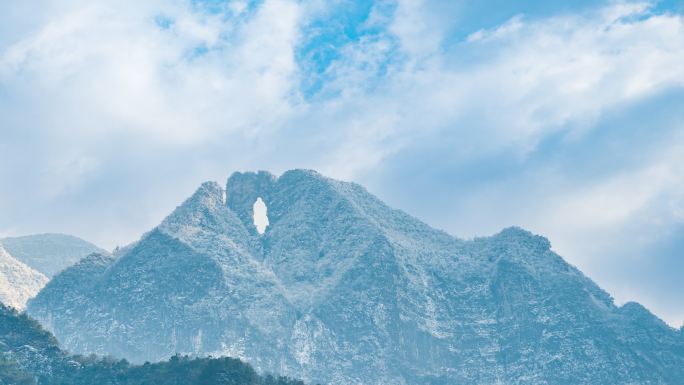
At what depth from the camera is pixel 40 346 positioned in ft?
648

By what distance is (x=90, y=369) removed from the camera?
7702 inches

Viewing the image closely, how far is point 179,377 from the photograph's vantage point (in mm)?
186375

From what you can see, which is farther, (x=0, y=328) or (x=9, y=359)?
(x=0, y=328)

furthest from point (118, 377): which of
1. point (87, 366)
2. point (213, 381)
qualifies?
point (213, 381)

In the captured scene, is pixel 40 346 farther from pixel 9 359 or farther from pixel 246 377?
pixel 246 377

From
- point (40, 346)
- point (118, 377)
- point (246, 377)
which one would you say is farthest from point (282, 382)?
point (40, 346)

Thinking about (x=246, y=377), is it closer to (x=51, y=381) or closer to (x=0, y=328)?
(x=51, y=381)

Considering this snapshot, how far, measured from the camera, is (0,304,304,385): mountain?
597 feet

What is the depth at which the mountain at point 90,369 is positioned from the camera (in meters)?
182

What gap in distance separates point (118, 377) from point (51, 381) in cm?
1120

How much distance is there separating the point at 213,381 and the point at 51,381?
28858 millimetres

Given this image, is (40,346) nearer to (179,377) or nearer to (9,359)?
(9,359)

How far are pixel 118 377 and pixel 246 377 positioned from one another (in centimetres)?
2423

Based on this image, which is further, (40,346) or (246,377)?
(40,346)
